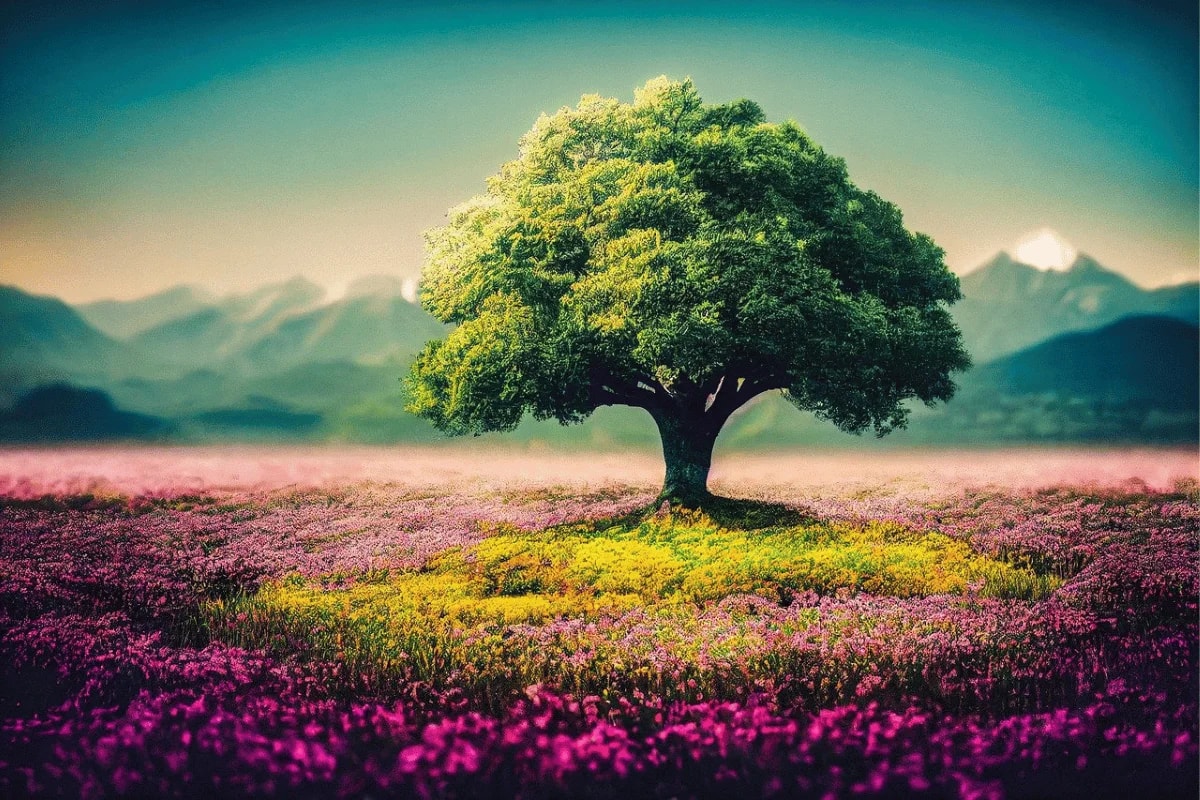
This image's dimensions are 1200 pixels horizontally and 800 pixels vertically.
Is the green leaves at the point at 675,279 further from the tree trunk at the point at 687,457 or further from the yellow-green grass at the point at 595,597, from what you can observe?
the yellow-green grass at the point at 595,597

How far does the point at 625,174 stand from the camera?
16.6 meters

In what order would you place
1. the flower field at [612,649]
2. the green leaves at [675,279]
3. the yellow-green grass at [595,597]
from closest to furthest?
1. the flower field at [612,649]
2. the yellow-green grass at [595,597]
3. the green leaves at [675,279]

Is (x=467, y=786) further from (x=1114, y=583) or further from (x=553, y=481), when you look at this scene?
(x=553, y=481)

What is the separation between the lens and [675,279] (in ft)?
50.5

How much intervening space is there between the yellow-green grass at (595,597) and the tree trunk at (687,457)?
1.14 meters

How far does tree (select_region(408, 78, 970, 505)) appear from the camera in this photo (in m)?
15.5

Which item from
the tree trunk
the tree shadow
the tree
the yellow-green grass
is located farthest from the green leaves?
the yellow-green grass

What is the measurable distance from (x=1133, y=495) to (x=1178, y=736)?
12.8m

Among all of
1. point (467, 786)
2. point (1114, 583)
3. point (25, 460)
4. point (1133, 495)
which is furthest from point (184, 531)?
point (1133, 495)

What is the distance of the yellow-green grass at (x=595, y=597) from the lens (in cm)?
796

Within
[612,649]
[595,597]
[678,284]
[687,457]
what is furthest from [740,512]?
[612,649]

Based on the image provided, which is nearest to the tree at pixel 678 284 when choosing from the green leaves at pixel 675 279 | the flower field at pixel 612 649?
the green leaves at pixel 675 279

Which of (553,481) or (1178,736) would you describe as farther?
(553,481)

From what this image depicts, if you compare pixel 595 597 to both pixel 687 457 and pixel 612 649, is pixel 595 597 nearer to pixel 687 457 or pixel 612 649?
pixel 612 649
